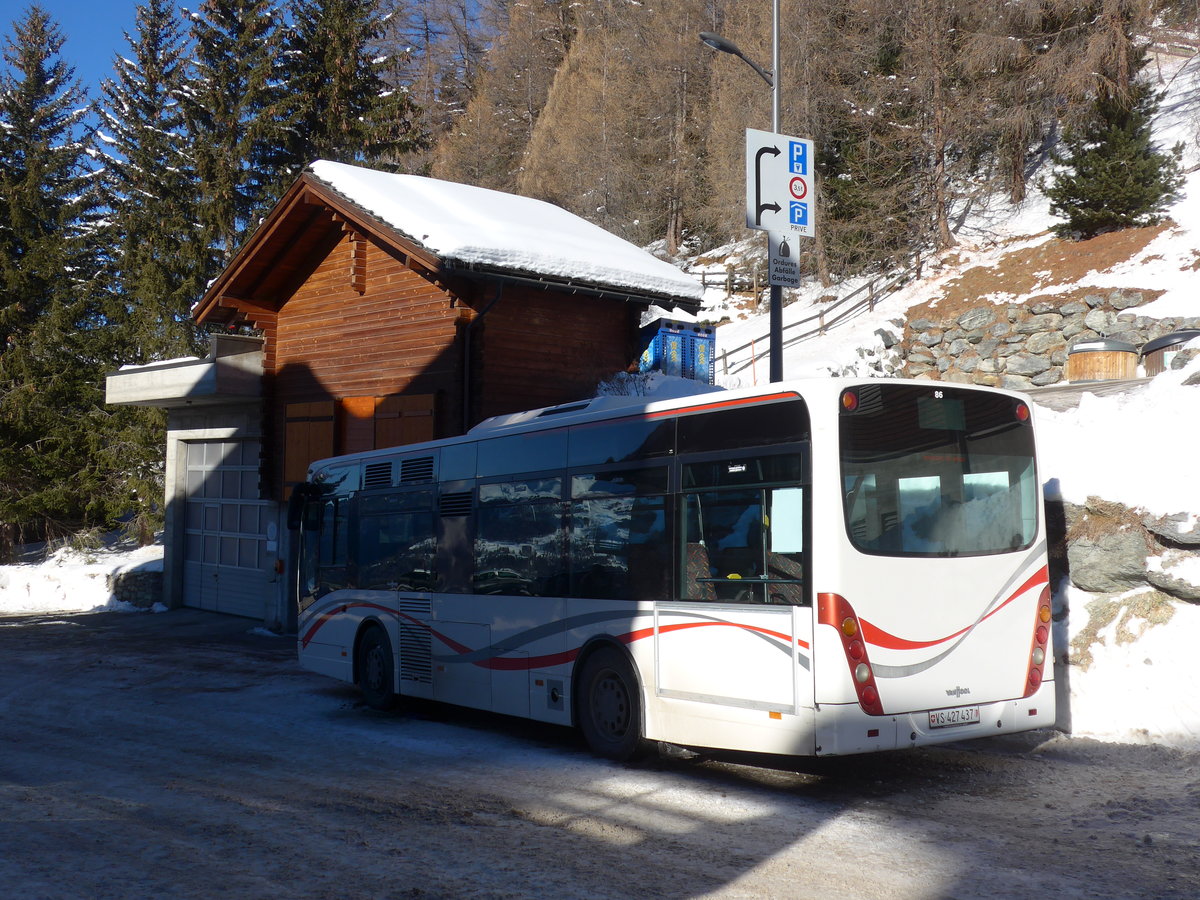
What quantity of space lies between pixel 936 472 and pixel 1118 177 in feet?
80.1

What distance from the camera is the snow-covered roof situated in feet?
55.0

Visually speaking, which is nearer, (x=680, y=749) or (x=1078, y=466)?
(x=680, y=749)

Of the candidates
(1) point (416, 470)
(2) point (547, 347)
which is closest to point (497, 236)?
(2) point (547, 347)

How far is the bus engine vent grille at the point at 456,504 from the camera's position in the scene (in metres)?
10.7

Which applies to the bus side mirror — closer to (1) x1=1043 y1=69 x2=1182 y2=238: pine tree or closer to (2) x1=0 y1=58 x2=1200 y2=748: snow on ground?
(2) x1=0 y1=58 x2=1200 y2=748: snow on ground

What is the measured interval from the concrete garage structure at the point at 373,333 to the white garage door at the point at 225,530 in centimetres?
5

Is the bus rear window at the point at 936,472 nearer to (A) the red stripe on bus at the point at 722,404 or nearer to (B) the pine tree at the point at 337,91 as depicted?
(A) the red stripe on bus at the point at 722,404

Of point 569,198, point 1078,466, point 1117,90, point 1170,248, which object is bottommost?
point 1078,466

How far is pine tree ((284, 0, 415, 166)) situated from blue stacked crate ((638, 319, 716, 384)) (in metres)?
14.9

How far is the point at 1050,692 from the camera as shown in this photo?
8.01 m

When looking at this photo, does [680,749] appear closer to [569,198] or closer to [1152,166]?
[1152,166]

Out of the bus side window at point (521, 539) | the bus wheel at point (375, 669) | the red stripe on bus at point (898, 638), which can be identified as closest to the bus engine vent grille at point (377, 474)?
the bus wheel at point (375, 669)

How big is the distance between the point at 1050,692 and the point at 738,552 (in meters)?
2.60

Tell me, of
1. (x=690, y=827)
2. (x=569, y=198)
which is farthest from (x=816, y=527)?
(x=569, y=198)
